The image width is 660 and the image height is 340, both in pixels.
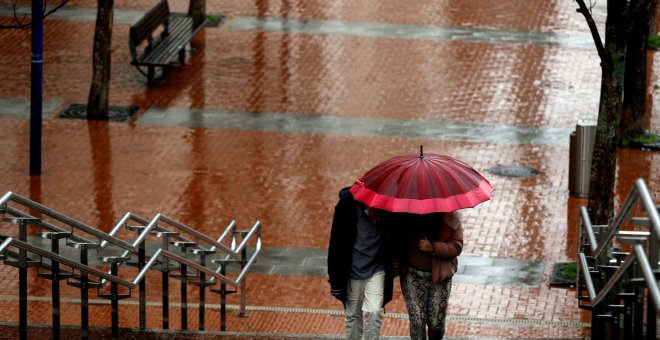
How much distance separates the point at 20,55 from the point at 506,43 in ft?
31.1

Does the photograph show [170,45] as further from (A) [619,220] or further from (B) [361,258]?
(A) [619,220]

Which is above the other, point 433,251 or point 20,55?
point 433,251

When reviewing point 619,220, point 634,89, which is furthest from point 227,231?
point 634,89

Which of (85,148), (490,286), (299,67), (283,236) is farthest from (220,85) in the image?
(490,286)

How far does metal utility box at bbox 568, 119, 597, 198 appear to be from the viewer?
17.6 meters

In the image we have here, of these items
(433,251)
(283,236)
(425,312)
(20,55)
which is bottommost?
(20,55)

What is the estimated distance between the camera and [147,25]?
23.6m

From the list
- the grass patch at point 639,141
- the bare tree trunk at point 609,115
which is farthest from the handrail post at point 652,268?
the grass patch at point 639,141

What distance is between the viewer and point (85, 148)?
19828 mm

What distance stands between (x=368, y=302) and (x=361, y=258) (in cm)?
35

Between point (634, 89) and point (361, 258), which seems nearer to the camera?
point (361, 258)

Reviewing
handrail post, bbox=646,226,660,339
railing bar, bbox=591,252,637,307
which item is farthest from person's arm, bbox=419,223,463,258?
handrail post, bbox=646,226,660,339

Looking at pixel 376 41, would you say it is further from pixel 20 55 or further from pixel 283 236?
pixel 283 236

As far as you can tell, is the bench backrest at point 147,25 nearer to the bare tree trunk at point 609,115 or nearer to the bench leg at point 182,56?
the bench leg at point 182,56
